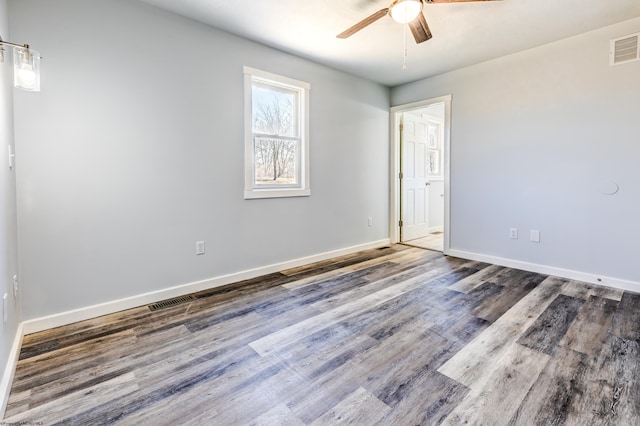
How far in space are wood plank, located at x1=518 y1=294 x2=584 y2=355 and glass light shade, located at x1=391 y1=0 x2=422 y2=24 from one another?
7.70 feet

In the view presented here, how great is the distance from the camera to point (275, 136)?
11.8ft

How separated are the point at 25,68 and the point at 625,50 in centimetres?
465

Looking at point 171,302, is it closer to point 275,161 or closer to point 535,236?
point 275,161

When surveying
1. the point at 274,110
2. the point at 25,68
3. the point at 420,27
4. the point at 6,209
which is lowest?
the point at 6,209

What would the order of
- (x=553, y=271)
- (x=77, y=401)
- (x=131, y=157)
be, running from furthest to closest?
(x=553, y=271), (x=131, y=157), (x=77, y=401)

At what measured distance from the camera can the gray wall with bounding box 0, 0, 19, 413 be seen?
1693 millimetres

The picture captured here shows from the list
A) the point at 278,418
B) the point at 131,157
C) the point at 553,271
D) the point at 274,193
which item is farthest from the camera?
the point at 274,193

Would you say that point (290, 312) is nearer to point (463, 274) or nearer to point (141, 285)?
point (141, 285)

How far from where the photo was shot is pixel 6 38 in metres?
1.99

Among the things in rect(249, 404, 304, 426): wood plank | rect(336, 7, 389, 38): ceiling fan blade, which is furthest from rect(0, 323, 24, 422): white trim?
rect(336, 7, 389, 38): ceiling fan blade

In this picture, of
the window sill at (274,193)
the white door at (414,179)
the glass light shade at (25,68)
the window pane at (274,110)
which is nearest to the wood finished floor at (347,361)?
the window sill at (274,193)

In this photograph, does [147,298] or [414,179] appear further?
[414,179]

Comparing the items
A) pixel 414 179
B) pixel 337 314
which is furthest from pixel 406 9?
pixel 414 179

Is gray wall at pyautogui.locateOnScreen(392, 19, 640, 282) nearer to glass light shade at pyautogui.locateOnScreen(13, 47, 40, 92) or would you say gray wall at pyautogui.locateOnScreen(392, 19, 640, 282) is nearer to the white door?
the white door
